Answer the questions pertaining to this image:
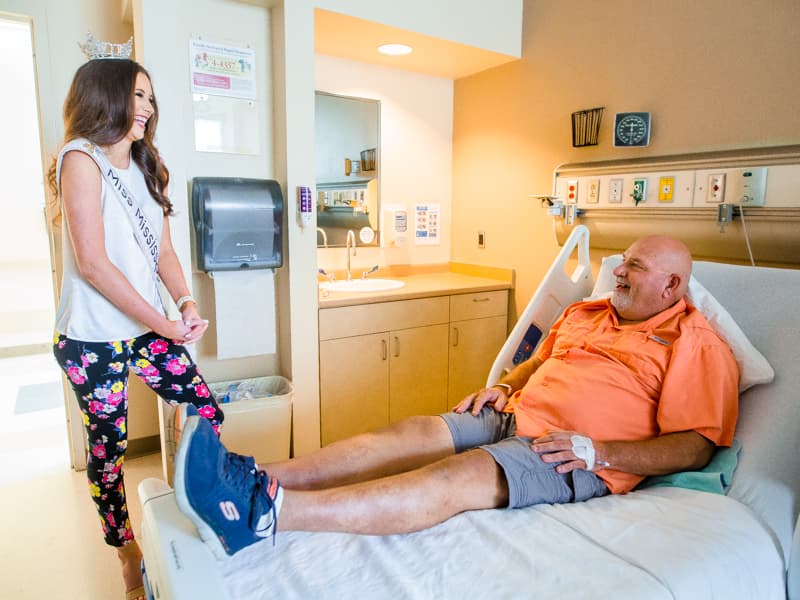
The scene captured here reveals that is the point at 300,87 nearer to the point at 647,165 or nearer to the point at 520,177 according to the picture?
the point at 520,177

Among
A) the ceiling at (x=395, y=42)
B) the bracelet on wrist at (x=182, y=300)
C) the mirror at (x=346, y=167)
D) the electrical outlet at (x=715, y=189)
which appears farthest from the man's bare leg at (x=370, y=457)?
the ceiling at (x=395, y=42)

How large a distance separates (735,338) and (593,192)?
1166mm

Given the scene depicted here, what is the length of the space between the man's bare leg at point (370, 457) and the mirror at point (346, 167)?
1620 millimetres

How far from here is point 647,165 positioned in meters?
2.24

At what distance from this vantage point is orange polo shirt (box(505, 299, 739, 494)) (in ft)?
4.40

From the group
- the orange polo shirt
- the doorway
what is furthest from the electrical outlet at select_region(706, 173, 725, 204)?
the doorway

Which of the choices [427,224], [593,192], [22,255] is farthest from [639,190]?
[22,255]

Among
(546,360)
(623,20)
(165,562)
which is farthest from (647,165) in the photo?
(165,562)

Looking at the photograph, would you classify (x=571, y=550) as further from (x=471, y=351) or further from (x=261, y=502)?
(x=471, y=351)

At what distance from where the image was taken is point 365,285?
2840mm

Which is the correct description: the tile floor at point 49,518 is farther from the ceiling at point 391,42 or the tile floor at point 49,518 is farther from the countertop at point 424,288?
the ceiling at point 391,42

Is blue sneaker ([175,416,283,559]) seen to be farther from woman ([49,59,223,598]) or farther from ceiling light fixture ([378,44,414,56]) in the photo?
ceiling light fixture ([378,44,414,56])

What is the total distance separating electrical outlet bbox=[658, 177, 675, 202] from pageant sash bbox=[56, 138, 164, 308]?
1.92 m

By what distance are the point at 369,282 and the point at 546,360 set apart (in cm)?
133
